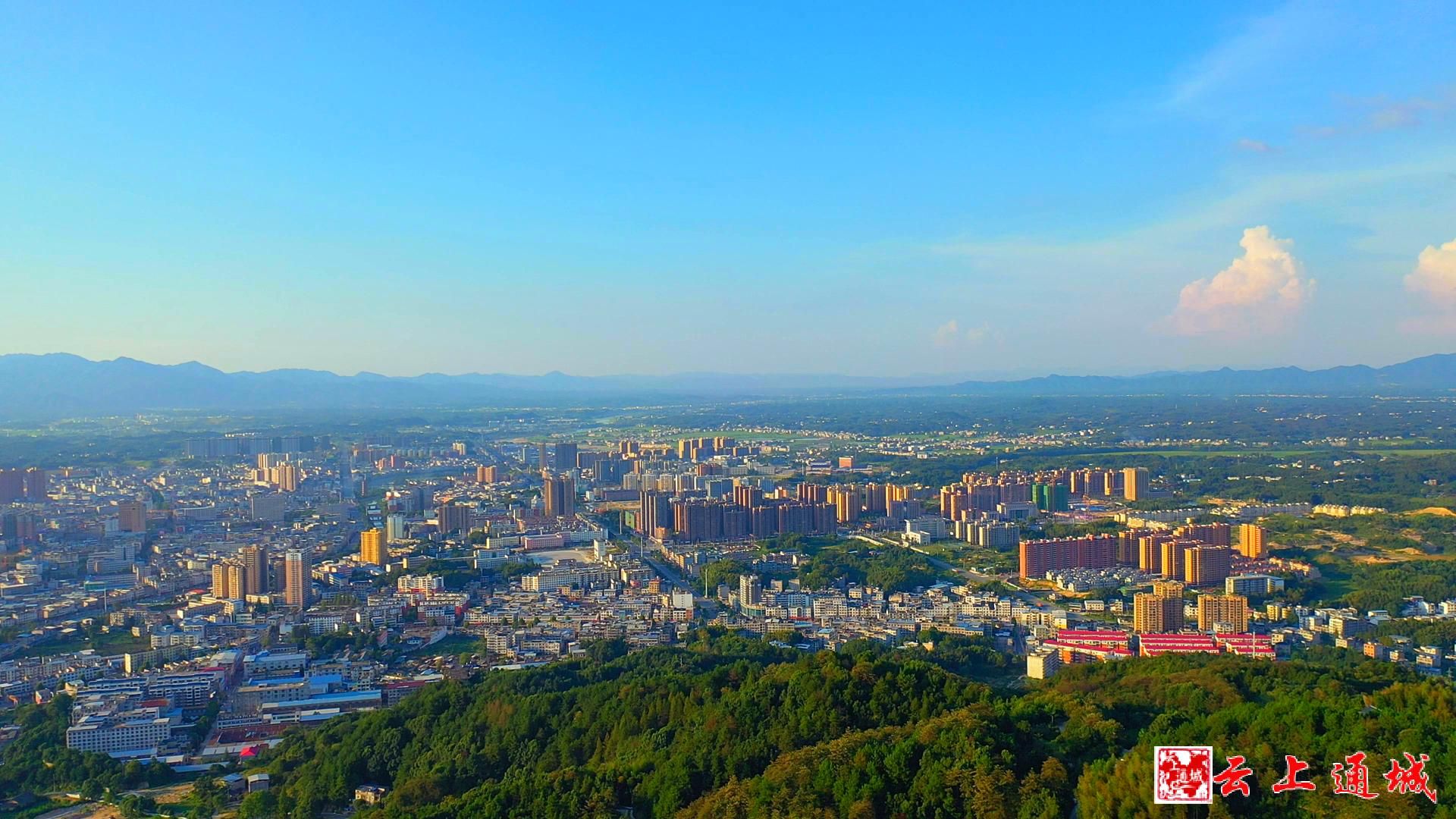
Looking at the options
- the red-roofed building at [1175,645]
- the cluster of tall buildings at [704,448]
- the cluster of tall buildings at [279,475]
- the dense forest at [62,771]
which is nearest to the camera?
the dense forest at [62,771]

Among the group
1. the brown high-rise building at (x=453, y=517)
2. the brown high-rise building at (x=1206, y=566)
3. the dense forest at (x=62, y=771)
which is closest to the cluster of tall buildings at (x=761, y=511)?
the brown high-rise building at (x=453, y=517)

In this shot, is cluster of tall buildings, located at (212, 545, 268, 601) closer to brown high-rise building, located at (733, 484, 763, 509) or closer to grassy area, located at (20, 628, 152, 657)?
grassy area, located at (20, 628, 152, 657)

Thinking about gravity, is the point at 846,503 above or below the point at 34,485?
below

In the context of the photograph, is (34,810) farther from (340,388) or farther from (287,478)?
(340,388)

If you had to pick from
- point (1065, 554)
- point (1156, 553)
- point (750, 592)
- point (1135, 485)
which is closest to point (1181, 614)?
point (1156, 553)

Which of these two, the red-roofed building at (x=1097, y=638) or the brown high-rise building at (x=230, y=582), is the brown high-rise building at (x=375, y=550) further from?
the red-roofed building at (x=1097, y=638)

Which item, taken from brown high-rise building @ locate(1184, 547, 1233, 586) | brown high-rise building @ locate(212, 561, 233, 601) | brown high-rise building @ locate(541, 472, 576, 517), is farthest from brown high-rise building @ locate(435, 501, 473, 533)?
brown high-rise building @ locate(1184, 547, 1233, 586)

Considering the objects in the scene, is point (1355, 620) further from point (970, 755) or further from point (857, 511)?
point (857, 511)
